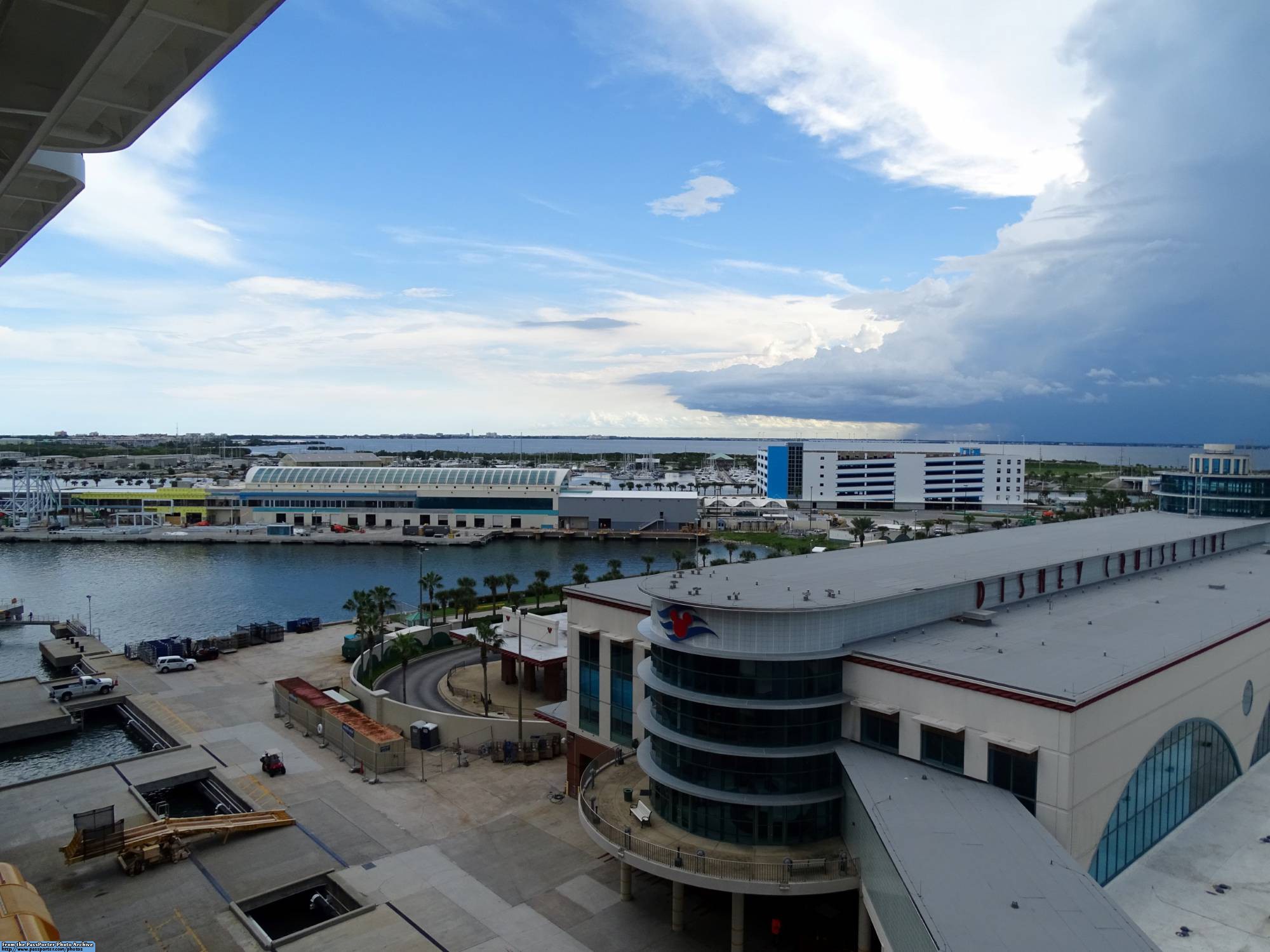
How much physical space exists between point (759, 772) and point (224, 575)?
6990cm

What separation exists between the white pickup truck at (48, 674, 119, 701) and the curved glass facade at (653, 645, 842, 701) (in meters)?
32.5

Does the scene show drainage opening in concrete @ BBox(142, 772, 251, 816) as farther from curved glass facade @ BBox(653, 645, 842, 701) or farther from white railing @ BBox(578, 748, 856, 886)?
curved glass facade @ BBox(653, 645, 842, 701)

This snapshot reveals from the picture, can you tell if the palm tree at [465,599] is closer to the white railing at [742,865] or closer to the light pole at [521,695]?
the light pole at [521,695]

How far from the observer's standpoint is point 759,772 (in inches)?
772

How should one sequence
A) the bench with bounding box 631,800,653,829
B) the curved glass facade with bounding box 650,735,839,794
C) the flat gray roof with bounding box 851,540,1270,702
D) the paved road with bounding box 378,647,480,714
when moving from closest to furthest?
the flat gray roof with bounding box 851,540,1270,702 < the curved glass facade with bounding box 650,735,839,794 < the bench with bounding box 631,800,653,829 < the paved road with bounding box 378,647,480,714

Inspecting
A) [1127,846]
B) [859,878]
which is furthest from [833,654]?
[1127,846]

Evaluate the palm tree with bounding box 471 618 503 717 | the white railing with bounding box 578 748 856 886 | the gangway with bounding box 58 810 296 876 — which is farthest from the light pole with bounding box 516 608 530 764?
the white railing with bounding box 578 748 856 886

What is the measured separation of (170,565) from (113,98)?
3357 inches

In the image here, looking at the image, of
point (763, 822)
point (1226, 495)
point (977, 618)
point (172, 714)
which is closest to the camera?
point (763, 822)

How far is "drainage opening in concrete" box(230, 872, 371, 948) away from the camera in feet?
68.5

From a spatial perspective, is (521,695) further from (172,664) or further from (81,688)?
(81,688)

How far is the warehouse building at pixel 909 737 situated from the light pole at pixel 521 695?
16.0 ft

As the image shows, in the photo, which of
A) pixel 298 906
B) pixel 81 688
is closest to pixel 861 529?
pixel 81 688

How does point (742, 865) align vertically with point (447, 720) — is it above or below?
above
